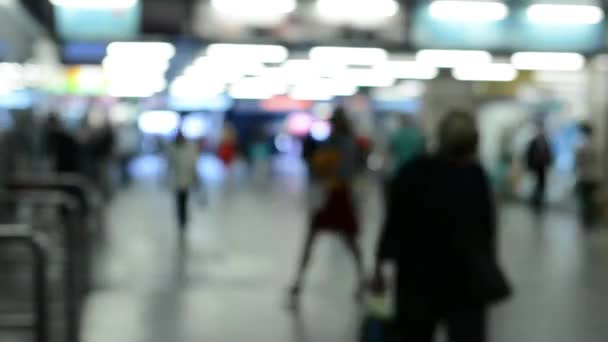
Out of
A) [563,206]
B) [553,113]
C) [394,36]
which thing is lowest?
[563,206]

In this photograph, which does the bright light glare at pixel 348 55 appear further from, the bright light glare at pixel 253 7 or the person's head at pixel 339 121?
the person's head at pixel 339 121

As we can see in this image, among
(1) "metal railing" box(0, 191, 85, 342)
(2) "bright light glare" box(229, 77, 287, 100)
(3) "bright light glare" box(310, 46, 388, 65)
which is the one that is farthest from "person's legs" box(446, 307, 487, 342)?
(2) "bright light glare" box(229, 77, 287, 100)

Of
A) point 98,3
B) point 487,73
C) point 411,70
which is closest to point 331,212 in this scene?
point 98,3

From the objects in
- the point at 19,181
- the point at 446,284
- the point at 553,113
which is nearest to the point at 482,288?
the point at 446,284

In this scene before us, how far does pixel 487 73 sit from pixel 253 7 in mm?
7332

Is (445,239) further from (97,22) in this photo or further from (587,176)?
(97,22)

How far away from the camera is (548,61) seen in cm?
2133

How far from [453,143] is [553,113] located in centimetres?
1914

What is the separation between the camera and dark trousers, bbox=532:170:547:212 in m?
21.0

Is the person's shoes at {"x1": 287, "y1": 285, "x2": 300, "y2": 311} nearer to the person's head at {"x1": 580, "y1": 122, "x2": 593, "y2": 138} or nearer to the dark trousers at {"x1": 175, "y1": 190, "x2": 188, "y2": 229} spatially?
the dark trousers at {"x1": 175, "y1": 190, "x2": 188, "y2": 229}

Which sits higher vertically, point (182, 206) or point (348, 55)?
point (348, 55)

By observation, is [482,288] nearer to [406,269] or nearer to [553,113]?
[406,269]

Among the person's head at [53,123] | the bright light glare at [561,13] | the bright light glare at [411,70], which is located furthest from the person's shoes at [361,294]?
the bright light glare at [411,70]

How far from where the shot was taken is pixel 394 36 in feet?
61.4
